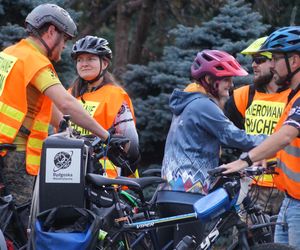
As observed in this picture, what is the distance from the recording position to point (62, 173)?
537 centimetres

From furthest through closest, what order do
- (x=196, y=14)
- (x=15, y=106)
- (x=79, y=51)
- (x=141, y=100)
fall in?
(x=196, y=14), (x=141, y=100), (x=79, y=51), (x=15, y=106)

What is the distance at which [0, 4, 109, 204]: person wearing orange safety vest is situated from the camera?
6.17 metres

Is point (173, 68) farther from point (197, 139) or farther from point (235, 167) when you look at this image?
point (235, 167)

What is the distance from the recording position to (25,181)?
6.48 meters

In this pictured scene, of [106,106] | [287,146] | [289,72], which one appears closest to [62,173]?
[287,146]

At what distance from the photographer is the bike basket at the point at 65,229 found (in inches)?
202

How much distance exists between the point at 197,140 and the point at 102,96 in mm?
1687

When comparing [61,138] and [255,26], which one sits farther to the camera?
[255,26]

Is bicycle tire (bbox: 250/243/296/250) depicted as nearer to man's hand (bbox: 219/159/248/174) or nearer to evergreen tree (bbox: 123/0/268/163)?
man's hand (bbox: 219/159/248/174)

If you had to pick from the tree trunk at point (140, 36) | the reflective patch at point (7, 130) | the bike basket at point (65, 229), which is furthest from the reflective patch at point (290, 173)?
the tree trunk at point (140, 36)

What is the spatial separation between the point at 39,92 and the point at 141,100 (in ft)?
11.4

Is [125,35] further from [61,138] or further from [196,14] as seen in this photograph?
[61,138]

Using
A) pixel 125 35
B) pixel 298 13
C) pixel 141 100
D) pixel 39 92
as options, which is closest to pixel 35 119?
pixel 39 92

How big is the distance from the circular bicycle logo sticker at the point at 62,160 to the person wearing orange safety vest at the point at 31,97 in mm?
675
